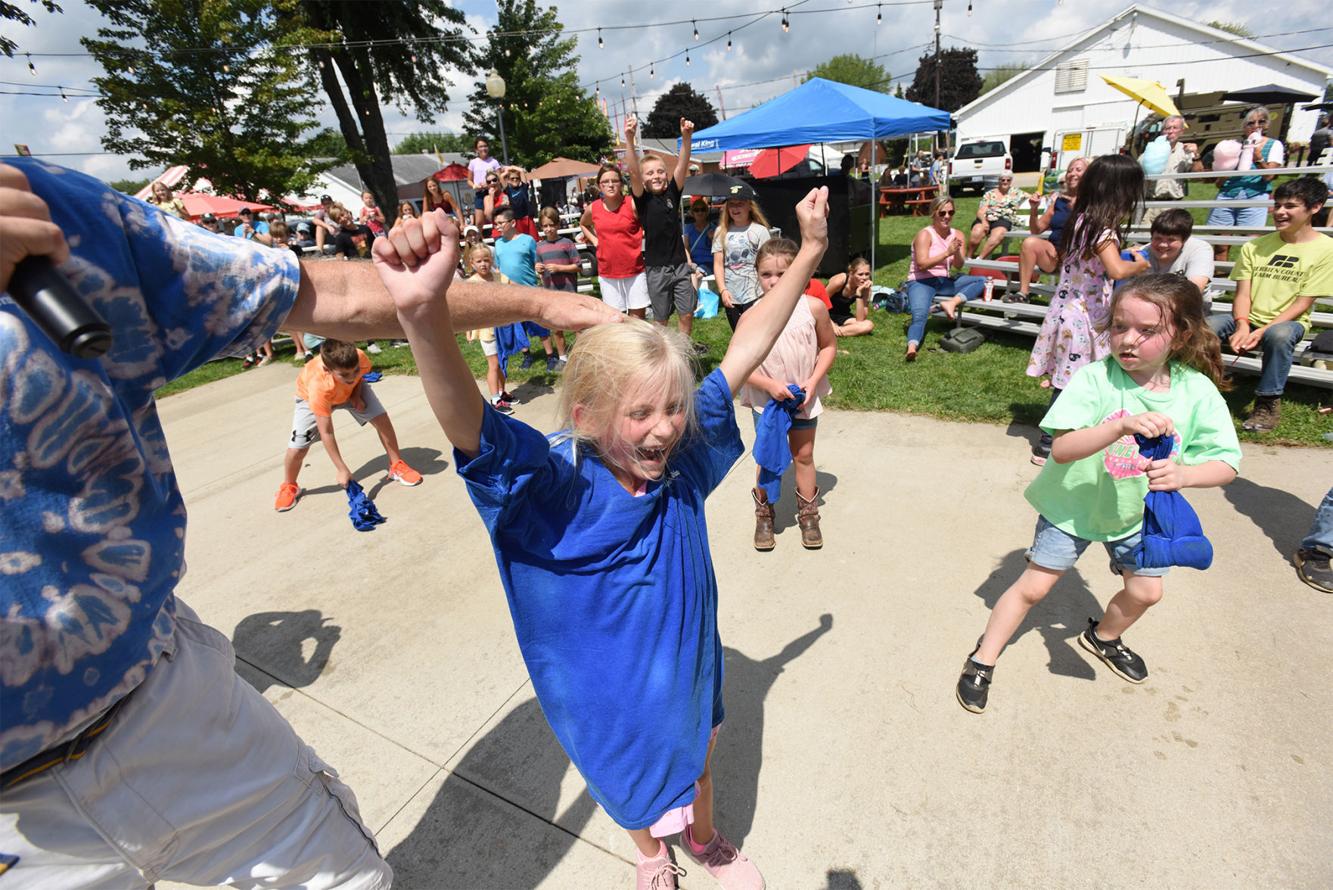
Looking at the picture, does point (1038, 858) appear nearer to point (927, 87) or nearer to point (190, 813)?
point (190, 813)

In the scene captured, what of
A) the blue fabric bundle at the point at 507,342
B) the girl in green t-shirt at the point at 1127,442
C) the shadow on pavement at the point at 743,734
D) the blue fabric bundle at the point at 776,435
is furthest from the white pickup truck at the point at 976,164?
the shadow on pavement at the point at 743,734

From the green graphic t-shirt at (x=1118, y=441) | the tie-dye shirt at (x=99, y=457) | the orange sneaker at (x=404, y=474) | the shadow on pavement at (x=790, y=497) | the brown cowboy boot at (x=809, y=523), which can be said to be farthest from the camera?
the orange sneaker at (x=404, y=474)

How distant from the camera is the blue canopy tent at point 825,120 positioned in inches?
359

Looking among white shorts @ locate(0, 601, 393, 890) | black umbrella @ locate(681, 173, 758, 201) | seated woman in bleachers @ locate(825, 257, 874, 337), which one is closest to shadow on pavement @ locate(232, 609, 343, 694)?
white shorts @ locate(0, 601, 393, 890)

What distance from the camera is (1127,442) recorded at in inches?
87.1

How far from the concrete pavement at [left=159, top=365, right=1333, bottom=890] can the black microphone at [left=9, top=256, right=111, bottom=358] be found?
1949 mm

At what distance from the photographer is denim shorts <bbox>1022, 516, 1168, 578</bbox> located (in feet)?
7.55

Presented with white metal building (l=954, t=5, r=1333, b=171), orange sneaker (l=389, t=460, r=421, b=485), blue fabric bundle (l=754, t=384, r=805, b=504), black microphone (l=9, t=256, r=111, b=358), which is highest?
white metal building (l=954, t=5, r=1333, b=171)

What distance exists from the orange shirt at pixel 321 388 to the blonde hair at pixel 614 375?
11.1ft

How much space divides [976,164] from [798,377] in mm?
24171

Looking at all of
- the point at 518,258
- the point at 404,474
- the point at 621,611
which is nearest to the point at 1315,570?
the point at 621,611

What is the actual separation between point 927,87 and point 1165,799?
253ft

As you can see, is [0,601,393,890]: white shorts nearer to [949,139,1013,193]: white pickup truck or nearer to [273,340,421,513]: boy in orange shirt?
[273,340,421,513]: boy in orange shirt

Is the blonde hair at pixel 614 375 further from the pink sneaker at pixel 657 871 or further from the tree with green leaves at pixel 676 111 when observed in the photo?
the tree with green leaves at pixel 676 111
